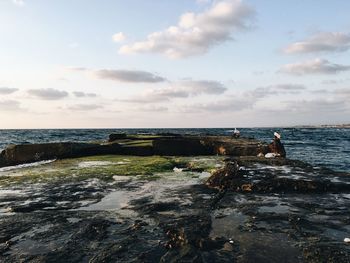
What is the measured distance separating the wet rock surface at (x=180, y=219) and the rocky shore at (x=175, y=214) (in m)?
0.02

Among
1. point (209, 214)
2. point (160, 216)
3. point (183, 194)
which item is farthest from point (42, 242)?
point (183, 194)

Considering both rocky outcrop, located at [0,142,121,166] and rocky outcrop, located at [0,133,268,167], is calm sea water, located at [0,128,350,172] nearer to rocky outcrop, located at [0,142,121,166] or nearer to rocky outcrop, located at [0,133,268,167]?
rocky outcrop, located at [0,133,268,167]

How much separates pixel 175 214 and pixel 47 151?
605 inches

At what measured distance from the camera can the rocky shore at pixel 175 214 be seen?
6750 mm

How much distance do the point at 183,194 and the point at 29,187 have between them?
560 centimetres

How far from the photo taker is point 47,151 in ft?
74.3

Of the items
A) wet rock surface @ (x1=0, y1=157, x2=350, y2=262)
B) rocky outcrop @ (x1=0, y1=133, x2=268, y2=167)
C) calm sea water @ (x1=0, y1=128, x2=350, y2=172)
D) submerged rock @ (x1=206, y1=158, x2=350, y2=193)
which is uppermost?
rocky outcrop @ (x1=0, y1=133, x2=268, y2=167)

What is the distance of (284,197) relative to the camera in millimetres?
11297

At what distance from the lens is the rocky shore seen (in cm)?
675

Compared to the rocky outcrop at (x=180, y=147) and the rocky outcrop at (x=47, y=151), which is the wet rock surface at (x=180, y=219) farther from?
the rocky outcrop at (x=180, y=147)

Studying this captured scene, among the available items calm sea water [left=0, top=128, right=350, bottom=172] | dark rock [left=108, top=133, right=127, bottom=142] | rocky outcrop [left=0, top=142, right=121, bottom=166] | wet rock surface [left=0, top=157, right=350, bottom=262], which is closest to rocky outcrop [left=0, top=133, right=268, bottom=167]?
rocky outcrop [left=0, top=142, right=121, bottom=166]

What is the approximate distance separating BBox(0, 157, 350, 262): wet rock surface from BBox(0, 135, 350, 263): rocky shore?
2cm

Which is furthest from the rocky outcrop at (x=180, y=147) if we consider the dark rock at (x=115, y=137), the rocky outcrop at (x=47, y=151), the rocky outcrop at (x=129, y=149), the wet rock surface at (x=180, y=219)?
the wet rock surface at (x=180, y=219)

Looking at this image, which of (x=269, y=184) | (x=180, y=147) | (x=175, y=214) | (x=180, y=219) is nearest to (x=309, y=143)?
(x=180, y=147)
